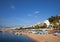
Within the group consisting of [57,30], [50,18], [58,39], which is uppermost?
[50,18]

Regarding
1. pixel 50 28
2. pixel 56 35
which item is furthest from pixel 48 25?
pixel 56 35

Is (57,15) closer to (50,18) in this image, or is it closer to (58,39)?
(50,18)

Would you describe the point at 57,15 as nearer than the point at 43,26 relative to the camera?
Yes

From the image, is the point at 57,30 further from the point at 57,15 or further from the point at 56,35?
the point at 57,15

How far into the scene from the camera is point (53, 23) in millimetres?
5344

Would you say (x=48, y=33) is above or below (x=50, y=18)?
below

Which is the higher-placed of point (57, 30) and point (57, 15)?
point (57, 15)

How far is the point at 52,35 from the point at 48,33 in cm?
26

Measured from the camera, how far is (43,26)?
18.3ft

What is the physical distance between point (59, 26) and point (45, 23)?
1.77ft

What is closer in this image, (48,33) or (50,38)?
(50,38)

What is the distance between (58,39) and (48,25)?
705 mm

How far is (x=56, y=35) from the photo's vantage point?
17.6 ft

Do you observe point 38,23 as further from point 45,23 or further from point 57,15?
point 57,15
